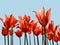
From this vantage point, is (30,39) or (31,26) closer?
(31,26)

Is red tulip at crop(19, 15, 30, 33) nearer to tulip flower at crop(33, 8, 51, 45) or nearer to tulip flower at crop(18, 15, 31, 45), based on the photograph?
tulip flower at crop(18, 15, 31, 45)

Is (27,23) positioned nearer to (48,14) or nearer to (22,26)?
(22,26)

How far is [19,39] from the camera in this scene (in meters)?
8.30

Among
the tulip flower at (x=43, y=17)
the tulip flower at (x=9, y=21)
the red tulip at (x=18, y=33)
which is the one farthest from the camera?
the red tulip at (x=18, y=33)

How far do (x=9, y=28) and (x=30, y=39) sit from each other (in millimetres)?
1672

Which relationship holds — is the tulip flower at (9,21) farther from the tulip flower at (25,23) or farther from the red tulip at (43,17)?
the red tulip at (43,17)

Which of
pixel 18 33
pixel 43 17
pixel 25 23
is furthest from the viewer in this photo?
pixel 18 33

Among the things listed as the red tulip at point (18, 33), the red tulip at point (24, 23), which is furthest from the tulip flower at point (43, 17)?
the red tulip at point (18, 33)

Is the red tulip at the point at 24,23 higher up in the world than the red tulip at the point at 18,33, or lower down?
higher up

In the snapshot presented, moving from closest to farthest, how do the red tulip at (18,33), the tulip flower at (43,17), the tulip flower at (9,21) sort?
the tulip flower at (43,17)
the tulip flower at (9,21)
the red tulip at (18,33)

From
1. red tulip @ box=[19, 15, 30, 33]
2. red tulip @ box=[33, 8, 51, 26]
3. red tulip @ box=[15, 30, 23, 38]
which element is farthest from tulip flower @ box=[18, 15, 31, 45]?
red tulip @ box=[33, 8, 51, 26]

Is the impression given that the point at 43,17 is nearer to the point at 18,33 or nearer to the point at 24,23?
the point at 24,23

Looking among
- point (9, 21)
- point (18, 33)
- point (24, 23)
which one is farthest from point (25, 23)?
point (18, 33)

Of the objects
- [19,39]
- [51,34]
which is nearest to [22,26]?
[51,34]
